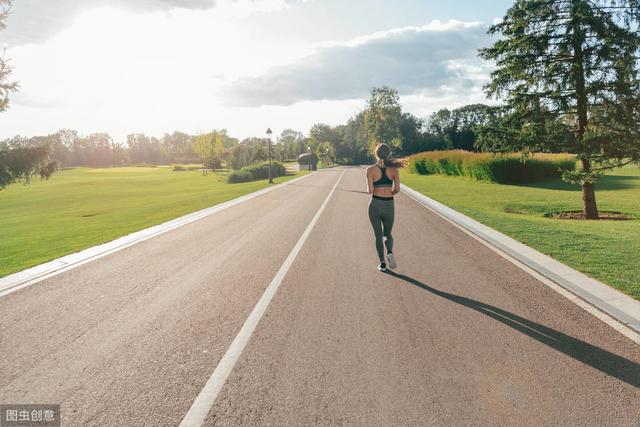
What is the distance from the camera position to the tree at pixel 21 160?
1454 cm

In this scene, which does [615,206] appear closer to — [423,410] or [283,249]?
[283,249]

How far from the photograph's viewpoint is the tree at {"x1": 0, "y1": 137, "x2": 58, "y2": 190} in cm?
1454

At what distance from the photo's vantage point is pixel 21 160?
1479cm

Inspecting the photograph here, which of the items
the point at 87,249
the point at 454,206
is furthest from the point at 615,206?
the point at 87,249

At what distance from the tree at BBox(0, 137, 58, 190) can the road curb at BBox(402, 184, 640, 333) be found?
16080mm

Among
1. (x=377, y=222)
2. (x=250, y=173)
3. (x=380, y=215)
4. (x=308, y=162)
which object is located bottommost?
(x=377, y=222)

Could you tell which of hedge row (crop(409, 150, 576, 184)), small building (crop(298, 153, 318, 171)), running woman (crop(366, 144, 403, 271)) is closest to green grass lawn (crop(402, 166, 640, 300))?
running woman (crop(366, 144, 403, 271))

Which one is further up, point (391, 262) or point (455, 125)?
point (455, 125)

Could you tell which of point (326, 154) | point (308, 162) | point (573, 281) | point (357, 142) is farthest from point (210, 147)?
point (573, 281)

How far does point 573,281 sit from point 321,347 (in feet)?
14.2

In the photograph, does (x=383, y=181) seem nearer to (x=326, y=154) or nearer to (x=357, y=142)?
(x=326, y=154)

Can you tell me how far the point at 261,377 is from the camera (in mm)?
3480

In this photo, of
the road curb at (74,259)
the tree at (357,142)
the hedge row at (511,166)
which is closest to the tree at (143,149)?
the tree at (357,142)

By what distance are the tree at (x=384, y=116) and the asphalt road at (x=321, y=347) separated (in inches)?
3290
